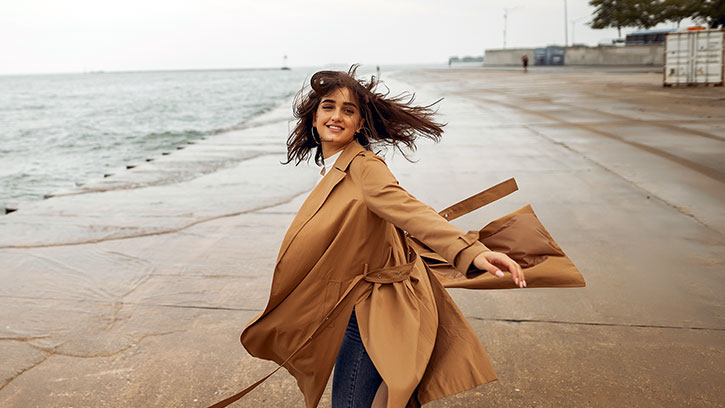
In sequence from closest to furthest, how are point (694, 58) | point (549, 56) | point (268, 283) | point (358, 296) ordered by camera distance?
1. point (358, 296)
2. point (268, 283)
3. point (694, 58)
4. point (549, 56)

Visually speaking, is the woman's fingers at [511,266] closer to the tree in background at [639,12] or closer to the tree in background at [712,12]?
the tree in background at [712,12]

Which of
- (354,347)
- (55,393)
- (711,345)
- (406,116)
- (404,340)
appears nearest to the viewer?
(404,340)

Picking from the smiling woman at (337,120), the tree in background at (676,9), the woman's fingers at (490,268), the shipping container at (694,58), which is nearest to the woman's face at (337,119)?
the smiling woman at (337,120)

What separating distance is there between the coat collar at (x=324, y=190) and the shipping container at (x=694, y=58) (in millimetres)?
26108

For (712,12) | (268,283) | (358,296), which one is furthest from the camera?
(712,12)

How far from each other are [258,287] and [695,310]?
3090 mm

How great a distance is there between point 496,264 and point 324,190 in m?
0.66

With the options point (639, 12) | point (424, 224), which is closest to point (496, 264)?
point (424, 224)

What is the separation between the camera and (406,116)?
7.87ft

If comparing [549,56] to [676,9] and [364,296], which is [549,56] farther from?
[364,296]

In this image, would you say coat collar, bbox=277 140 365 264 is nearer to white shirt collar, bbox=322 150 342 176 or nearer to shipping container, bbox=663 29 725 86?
white shirt collar, bbox=322 150 342 176

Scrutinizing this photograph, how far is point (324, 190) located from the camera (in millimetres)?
Result: 2156

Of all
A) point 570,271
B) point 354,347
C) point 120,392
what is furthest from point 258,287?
point 570,271

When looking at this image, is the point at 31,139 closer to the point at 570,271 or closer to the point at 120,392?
the point at 120,392
